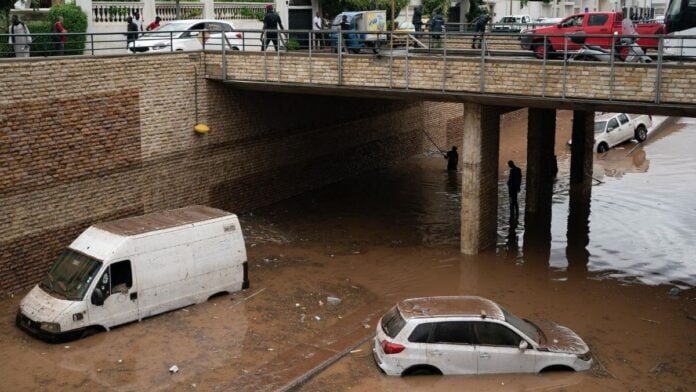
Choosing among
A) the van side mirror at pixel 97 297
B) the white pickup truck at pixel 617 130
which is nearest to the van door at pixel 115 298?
the van side mirror at pixel 97 297

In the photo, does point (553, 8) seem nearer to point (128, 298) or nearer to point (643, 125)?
point (643, 125)

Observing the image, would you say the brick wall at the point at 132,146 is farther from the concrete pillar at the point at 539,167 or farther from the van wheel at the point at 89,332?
the concrete pillar at the point at 539,167

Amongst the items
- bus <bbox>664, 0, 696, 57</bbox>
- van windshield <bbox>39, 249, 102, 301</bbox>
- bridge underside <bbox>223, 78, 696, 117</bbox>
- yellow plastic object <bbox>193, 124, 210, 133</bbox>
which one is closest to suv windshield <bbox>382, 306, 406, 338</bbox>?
van windshield <bbox>39, 249, 102, 301</bbox>

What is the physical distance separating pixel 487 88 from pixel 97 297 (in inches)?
384

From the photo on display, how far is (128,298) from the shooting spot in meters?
15.4

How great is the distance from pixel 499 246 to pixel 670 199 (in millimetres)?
8232

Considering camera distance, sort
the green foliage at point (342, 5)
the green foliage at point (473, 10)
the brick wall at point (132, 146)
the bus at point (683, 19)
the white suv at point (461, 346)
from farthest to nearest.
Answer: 1. the green foliage at point (473, 10)
2. the green foliage at point (342, 5)
3. the bus at point (683, 19)
4. the brick wall at point (132, 146)
5. the white suv at point (461, 346)

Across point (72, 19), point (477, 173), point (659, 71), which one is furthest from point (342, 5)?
point (659, 71)

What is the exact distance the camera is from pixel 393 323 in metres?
13.6

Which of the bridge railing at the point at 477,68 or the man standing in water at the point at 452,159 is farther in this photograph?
the man standing in water at the point at 452,159

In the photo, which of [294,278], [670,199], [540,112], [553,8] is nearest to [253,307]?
[294,278]

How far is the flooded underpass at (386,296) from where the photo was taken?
45.0ft

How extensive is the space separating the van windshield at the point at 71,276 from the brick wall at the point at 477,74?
27.6 feet

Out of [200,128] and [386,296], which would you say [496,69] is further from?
[200,128]
